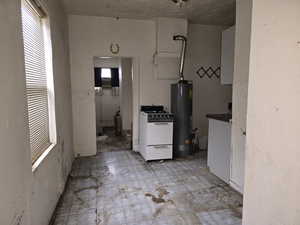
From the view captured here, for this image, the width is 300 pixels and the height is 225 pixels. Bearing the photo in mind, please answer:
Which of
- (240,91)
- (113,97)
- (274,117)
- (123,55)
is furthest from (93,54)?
(274,117)

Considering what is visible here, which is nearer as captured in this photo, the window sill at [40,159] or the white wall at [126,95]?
the window sill at [40,159]

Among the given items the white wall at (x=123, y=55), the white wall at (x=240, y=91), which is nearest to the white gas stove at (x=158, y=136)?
the white wall at (x=123, y=55)

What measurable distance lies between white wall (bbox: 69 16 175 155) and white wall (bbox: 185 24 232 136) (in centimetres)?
93

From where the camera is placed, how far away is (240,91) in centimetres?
A: 260

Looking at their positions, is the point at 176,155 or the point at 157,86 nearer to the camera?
the point at 176,155

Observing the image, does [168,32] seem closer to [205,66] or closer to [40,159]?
[205,66]

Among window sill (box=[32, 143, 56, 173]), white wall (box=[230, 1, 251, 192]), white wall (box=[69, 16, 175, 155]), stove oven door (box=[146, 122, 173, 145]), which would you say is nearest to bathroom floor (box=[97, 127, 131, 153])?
white wall (box=[69, 16, 175, 155])

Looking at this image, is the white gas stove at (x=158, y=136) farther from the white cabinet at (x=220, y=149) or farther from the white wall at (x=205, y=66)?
the white wall at (x=205, y=66)

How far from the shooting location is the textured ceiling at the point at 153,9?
11.2 feet

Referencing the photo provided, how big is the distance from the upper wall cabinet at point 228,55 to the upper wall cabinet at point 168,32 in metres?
1.35

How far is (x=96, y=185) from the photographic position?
9.59 ft

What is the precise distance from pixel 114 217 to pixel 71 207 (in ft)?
1.86

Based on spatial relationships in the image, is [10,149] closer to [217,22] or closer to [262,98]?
[262,98]

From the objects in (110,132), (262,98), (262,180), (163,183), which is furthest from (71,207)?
(110,132)
